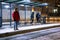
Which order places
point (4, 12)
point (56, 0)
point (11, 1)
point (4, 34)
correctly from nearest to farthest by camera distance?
point (4, 34) < point (11, 1) < point (4, 12) < point (56, 0)

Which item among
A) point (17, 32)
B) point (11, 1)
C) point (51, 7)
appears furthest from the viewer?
point (51, 7)

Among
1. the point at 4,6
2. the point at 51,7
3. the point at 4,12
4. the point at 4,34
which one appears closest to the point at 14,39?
the point at 4,34

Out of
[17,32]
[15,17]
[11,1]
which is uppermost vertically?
[11,1]

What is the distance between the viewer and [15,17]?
57.4 feet

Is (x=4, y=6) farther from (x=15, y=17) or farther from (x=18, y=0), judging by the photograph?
(x=15, y=17)

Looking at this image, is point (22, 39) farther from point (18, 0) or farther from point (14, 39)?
point (18, 0)

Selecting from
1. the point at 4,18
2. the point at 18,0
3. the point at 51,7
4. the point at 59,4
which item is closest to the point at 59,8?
the point at 59,4

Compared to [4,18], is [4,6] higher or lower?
higher

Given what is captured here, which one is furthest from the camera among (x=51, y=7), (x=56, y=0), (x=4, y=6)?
(x=56, y=0)

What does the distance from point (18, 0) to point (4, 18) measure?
30.2 feet

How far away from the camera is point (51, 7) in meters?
60.2

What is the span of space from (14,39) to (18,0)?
8.84 metres

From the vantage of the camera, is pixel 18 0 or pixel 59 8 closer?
pixel 18 0

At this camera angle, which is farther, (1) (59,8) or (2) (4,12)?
(1) (59,8)
